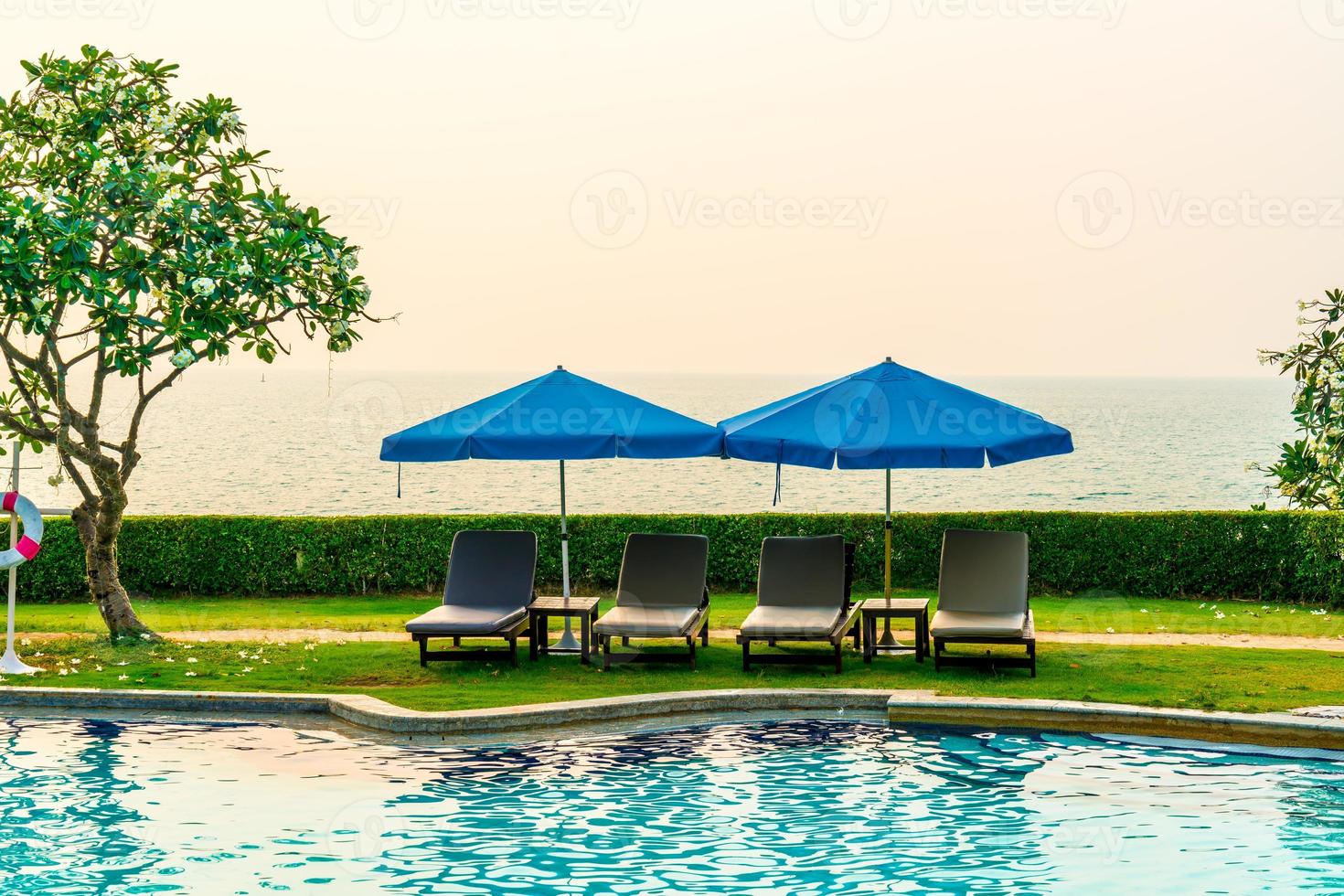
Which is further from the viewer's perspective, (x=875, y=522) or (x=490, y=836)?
(x=875, y=522)

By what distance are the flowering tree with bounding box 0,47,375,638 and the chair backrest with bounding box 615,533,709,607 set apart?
381 cm

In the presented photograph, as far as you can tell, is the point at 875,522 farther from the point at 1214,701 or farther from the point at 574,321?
the point at 574,321

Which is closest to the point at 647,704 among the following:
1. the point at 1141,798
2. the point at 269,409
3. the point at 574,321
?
the point at 1141,798

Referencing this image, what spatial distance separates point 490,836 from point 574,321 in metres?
76.9

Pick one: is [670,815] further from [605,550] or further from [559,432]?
[605,550]

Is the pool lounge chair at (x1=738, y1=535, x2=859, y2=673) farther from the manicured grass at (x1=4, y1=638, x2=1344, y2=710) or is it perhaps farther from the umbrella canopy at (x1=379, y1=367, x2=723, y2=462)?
the umbrella canopy at (x1=379, y1=367, x2=723, y2=462)

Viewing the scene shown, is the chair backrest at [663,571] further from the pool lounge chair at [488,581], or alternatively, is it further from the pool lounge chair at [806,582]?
the pool lounge chair at [488,581]

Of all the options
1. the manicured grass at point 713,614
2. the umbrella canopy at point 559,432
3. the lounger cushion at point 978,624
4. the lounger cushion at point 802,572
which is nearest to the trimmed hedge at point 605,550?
the manicured grass at point 713,614

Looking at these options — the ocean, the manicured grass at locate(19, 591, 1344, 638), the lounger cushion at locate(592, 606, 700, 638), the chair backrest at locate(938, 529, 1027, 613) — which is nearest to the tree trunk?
the manicured grass at locate(19, 591, 1344, 638)

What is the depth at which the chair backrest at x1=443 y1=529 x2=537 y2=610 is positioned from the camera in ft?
43.0

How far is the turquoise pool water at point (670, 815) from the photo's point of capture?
710cm

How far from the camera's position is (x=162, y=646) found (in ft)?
44.2

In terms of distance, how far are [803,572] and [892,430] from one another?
76.4 inches

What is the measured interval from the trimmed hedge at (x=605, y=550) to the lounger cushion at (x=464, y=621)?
5040mm
